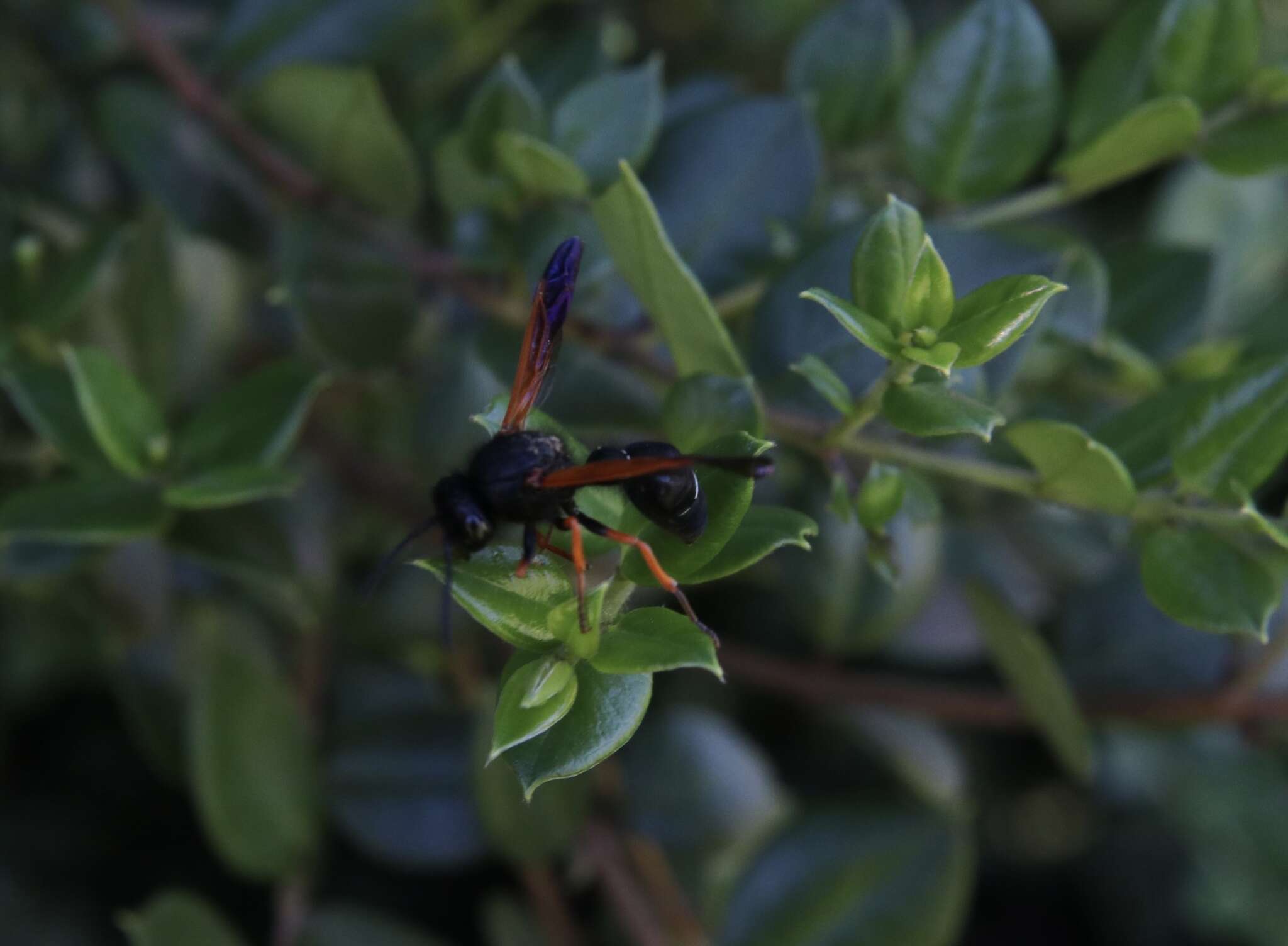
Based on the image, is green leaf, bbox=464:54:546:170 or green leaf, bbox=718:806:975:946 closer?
green leaf, bbox=464:54:546:170

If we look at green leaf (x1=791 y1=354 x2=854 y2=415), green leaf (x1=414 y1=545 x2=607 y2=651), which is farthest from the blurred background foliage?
green leaf (x1=414 y1=545 x2=607 y2=651)

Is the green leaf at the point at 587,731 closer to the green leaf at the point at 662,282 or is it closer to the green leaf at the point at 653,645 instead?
the green leaf at the point at 653,645

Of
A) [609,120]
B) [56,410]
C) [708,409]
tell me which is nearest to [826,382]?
[708,409]

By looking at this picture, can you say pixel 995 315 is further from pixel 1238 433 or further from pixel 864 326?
pixel 1238 433

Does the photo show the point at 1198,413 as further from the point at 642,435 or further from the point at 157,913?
the point at 157,913

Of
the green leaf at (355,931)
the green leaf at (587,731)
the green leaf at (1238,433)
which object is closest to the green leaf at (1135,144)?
Answer: the green leaf at (1238,433)

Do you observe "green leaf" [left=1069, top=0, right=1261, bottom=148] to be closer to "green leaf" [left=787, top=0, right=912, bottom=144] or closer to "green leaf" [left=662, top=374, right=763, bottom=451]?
"green leaf" [left=787, top=0, right=912, bottom=144]
